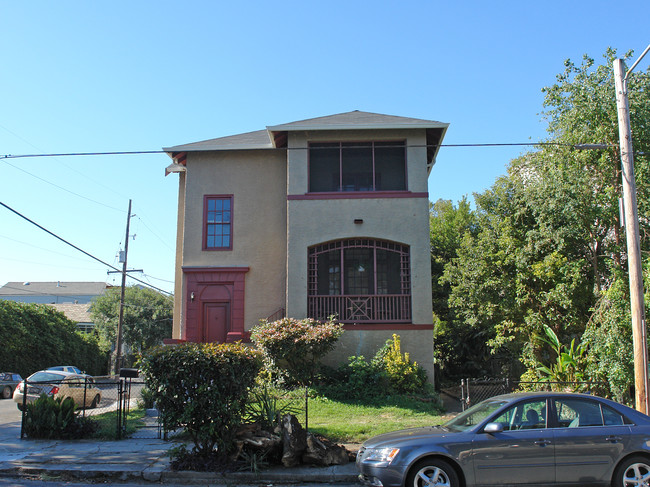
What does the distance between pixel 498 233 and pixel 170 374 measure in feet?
41.1

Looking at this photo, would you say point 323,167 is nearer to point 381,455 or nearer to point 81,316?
point 381,455

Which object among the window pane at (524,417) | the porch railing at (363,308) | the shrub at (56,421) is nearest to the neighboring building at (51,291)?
the porch railing at (363,308)

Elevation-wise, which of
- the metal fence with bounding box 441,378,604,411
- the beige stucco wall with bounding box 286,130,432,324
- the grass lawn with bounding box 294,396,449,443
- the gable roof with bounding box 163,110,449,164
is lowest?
the grass lawn with bounding box 294,396,449,443

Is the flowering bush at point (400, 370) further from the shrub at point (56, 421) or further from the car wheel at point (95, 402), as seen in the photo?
the car wheel at point (95, 402)

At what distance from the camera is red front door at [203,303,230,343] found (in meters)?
18.4

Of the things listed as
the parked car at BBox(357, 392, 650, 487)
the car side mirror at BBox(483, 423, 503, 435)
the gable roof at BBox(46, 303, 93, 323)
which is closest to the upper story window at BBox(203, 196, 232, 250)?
the parked car at BBox(357, 392, 650, 487)

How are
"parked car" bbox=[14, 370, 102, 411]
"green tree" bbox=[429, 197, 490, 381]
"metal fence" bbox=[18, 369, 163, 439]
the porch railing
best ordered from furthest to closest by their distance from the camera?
"green tree" bbox=[429, 197, 490, 381] → the porch railing → "parked car" bbox=[14, 370, 102, 411] → "metal fence" bbox=[18, 369, 163, 439]

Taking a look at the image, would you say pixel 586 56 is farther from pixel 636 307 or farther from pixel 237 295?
pixel 237 295

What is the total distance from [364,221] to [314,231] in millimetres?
1596

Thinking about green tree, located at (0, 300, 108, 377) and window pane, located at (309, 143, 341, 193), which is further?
green tree, located at (0, 300, 108, 377)

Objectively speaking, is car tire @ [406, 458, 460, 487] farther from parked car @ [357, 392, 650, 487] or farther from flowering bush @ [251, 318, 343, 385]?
flowering bush @ [251, 318, 343, 385]

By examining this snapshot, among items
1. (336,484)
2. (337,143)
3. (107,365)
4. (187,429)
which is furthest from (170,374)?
(107,365)

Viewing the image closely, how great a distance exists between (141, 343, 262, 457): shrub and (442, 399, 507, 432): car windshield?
Answer: 128 inches

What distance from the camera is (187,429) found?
28.2 feet
